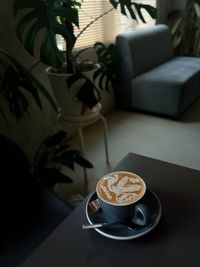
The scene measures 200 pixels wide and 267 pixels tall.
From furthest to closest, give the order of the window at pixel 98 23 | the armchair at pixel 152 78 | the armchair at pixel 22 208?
the armchair at pixel 152 78 < the window at pixel 98 23 < the armchair at pixel 22 208

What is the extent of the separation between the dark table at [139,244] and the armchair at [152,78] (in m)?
1.88

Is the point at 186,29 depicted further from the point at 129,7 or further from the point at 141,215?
the point at 141,215

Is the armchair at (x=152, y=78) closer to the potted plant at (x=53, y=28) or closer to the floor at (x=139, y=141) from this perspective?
the floor at (x=139, y=141)

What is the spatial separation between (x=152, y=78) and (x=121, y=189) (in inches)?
83.0

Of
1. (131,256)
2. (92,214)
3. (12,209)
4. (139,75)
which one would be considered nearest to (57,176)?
(12,209)

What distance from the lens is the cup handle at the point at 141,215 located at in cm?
60

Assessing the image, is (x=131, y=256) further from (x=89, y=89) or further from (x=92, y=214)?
(x=89, y=89)

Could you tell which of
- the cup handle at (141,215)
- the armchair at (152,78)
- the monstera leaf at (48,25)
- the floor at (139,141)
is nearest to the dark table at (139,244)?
the cup handle at (141,215)

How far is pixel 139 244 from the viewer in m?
0.60

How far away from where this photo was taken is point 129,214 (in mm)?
618

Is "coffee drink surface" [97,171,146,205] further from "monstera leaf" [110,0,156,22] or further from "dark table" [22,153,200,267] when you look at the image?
"monstera leaf" [110,0,156,22]

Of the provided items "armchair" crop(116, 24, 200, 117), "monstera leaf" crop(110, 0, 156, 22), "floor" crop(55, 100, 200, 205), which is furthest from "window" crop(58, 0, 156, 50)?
"floor" crop(55, 100, 200, 205)

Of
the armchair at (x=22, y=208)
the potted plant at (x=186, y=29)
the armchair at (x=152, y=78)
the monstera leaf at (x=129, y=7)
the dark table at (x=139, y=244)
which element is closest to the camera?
the dark table at (x=139, y=244)

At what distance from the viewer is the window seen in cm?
221
